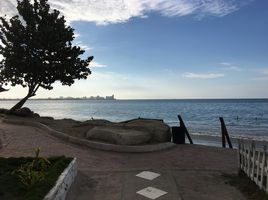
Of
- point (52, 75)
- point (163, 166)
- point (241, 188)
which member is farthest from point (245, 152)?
point (52, 75)

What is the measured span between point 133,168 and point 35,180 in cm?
416

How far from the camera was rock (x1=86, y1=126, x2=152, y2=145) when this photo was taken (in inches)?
595

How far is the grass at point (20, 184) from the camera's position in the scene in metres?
6.87

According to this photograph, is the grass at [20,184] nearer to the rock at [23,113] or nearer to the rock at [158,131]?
the rock at [158,131]

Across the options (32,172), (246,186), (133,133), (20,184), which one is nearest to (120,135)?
(133,133)

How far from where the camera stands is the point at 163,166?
11.7 metres

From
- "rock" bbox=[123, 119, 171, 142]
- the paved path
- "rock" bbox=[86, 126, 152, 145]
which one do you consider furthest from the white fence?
"rock" bbox=[123, 119, 171, 142]

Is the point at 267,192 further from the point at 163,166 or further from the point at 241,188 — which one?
the point at 163,166

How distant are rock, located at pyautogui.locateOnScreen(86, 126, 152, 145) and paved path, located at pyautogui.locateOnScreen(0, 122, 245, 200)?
3.65 ft

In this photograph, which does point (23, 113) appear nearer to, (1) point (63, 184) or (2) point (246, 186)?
(1) point (63, 184)

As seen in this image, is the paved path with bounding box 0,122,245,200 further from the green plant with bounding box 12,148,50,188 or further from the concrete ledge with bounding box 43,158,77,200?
the green plant with bounding box 12,148,50,188

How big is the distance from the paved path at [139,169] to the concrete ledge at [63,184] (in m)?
0.26

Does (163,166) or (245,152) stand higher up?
(245,152)

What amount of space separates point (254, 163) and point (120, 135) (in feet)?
23.8
